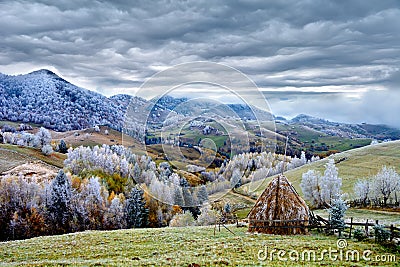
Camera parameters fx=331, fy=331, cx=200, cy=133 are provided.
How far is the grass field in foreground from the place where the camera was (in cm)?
2094

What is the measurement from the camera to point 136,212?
93250 millimetres

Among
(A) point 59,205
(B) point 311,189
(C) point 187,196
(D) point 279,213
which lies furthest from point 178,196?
(A) point 59,205

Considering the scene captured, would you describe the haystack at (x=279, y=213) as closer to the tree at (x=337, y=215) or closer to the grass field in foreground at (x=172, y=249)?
the grass field in foreground at (x=172, y=249)

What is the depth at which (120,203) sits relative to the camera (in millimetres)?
109812

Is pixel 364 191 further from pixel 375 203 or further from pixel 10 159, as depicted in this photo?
pixel 10 159

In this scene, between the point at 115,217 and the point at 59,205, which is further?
the point at 115,217

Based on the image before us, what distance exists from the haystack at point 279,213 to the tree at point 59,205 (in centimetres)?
7245

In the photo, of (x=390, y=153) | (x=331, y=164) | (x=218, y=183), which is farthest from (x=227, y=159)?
(x=390, y=153)

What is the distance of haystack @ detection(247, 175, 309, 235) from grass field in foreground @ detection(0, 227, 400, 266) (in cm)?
170

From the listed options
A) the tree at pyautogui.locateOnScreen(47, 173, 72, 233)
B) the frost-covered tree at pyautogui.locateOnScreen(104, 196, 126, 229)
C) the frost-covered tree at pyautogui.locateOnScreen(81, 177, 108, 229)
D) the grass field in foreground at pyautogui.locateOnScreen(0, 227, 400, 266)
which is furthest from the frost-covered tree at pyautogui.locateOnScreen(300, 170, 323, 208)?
the tree at pyautogui.locateOnScreen(47, 173, 72, 233)

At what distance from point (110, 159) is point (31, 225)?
74002 mm

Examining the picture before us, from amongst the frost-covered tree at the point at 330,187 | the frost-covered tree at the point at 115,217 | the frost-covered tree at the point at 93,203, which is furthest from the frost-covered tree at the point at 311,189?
the frost-covered tree at the point at 93,203

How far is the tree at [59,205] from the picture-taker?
90750 mm

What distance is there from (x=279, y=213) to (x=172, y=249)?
12.4m
